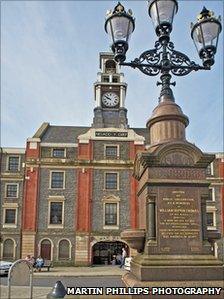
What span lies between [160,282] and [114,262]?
28544 mm

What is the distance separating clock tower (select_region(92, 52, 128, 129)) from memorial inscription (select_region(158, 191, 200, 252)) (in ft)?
104

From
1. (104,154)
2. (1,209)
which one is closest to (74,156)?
(104,154)

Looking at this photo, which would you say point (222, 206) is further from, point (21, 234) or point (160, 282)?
point (160, 282)

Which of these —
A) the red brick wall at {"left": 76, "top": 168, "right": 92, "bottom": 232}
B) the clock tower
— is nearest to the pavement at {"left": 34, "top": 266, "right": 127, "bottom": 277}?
the red brick wall at {"left": 76, "top": 168, "right": 92, "bottom": 232}

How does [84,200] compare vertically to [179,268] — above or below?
above

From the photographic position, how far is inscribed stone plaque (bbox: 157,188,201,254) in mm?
6980

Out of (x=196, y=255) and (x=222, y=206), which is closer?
(x=196, y=255)

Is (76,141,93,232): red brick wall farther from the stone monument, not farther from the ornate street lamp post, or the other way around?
the stone monument

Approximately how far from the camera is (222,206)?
36469 millimetres

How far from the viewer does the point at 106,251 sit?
3503cm

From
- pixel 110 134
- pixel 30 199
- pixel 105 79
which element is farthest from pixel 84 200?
pixel 105 79

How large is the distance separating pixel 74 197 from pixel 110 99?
12.5 meters

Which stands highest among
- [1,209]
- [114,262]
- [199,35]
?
[199,35]

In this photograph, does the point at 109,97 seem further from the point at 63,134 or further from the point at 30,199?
the point at 30,199
